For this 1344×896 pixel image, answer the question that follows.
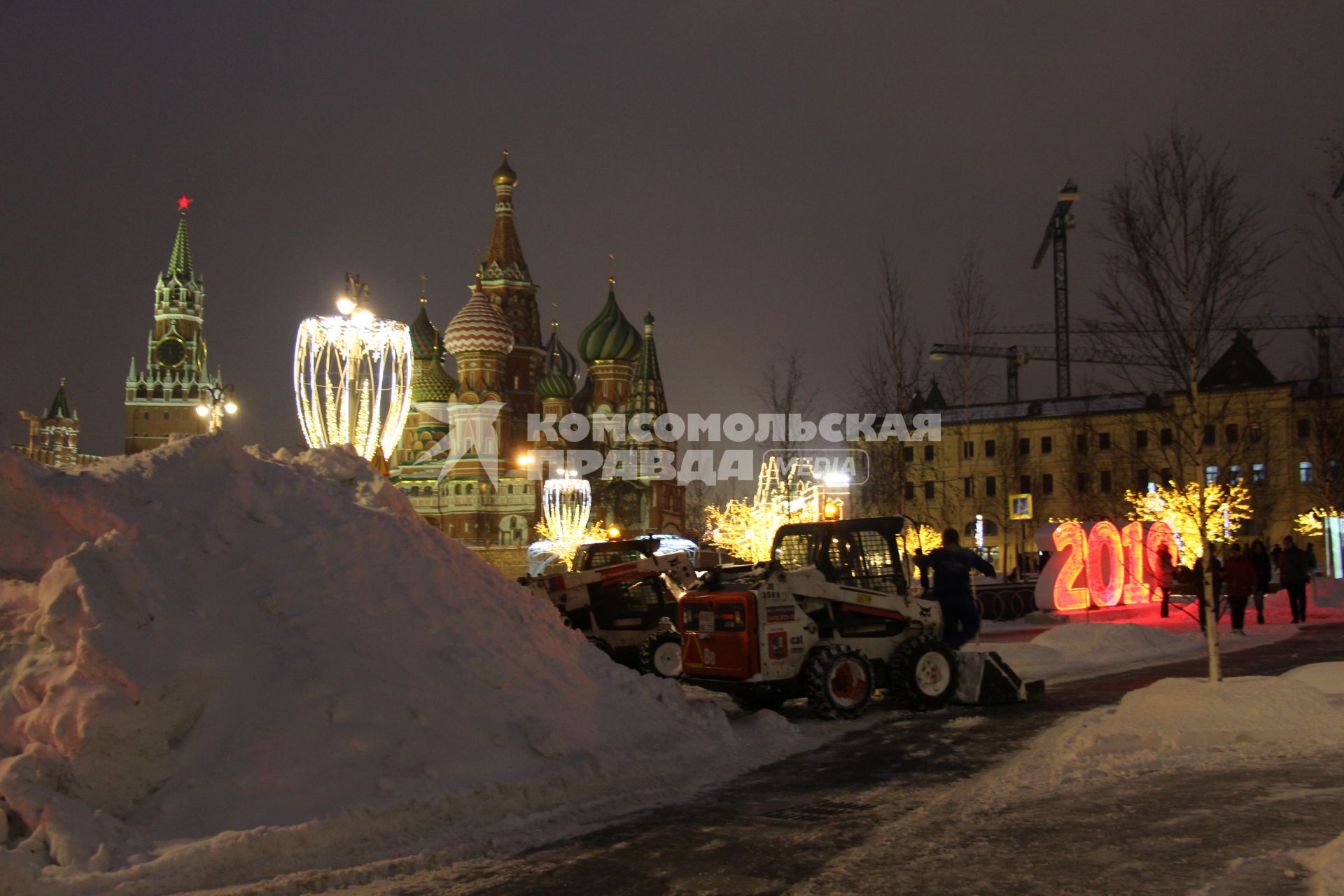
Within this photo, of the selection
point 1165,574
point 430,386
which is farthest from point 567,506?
point 430,386

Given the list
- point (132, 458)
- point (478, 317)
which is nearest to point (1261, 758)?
point (132, 458)

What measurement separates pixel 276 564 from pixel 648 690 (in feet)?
11.6

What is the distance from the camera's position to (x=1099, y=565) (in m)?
25.6

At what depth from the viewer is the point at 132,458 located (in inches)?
394

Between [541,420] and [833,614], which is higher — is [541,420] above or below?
above

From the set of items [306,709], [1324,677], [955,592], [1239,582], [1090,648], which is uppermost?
[955,592]

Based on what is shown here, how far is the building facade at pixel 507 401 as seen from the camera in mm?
75062

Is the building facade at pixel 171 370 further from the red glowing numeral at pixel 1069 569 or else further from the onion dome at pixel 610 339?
the red glowing numeral at pixel 1069 569

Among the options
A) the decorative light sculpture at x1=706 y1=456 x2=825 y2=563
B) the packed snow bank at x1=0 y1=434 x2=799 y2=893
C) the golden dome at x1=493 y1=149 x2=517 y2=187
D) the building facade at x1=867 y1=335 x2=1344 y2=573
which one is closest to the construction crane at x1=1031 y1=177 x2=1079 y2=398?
the building facade at x1=867 y1=335 x2=1344 y2=573

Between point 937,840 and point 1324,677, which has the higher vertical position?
point 1324,677

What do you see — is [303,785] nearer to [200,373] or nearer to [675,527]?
[675,527]

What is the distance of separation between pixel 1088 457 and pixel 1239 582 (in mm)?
44170

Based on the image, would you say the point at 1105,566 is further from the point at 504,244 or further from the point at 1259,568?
the point at 504,244

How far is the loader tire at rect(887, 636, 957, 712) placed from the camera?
1217 centimetres
